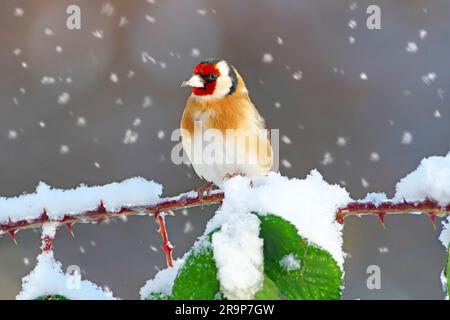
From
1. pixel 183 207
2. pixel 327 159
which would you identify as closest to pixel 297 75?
pixel 327 159

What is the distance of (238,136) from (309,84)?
3.15 m

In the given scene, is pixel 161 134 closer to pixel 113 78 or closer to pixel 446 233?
pixel 113 78

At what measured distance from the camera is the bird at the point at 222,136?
198 cm

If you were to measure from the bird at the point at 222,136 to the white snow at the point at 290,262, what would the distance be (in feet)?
4.43

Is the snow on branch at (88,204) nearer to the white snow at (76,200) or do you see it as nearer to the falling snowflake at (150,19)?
the white snow at (76,200)

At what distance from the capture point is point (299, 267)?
1.84 feet

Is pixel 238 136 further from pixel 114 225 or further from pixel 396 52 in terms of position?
pixel 396 52

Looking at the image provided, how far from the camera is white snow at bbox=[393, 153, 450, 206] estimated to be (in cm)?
65

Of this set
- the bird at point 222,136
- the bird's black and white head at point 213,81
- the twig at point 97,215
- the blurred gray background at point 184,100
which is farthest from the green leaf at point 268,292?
the blurred gray background at point 184,100

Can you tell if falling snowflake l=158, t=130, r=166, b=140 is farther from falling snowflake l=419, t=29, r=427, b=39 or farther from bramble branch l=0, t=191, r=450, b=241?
bramble branch l=0, t=191, r=450, b=241

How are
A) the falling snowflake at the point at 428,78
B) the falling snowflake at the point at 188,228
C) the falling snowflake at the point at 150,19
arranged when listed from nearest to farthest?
the falling snowflake at the point at 188,228
the falling snowflake at the point at 428,78
the falling snowflake at the point at 150,19

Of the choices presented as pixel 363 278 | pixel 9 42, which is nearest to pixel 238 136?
pixel 363 278

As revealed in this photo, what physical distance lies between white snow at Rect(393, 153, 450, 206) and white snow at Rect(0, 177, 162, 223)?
0.32 m
